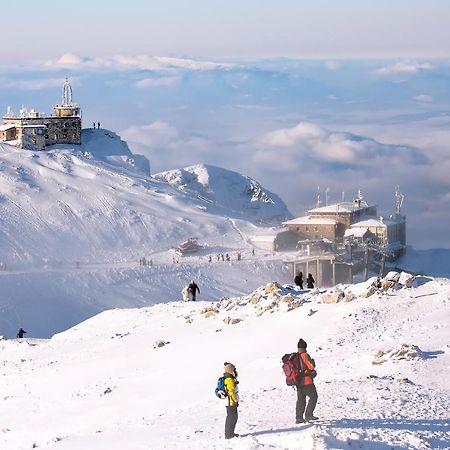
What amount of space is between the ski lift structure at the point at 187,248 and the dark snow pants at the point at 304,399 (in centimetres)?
6269

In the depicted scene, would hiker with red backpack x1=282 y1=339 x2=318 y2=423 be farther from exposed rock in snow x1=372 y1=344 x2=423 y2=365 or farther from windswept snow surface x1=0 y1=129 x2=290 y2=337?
windswept snow surface x1=0 y1=129 x2=290 y2=337

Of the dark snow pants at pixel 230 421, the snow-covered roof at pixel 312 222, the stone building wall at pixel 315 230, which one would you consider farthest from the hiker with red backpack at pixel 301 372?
the snow-covered roof at pixel 312 222

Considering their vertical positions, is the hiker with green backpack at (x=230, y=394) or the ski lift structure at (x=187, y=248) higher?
the ski lift structure at (x=187, y=248)

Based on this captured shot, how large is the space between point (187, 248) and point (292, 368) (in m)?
63.9

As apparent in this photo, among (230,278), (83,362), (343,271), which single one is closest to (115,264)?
(230,278)

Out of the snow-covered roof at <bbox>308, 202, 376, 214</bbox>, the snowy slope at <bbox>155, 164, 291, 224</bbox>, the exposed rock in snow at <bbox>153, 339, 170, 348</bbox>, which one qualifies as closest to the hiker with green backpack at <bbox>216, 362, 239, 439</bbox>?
the exposed rock in snow at <bbox>153, 339, 170, 348</bbox>

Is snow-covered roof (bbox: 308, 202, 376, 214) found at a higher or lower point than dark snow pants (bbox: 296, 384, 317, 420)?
higher

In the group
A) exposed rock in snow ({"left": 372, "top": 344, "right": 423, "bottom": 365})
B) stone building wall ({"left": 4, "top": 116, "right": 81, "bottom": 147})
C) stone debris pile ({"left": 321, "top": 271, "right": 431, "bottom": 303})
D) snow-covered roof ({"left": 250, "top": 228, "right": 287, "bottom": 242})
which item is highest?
stone building wall ({"left": 4, "top": 116, "right": 81, "bottom": 147})

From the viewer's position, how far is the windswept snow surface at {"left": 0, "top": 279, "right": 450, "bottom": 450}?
53.5 feet

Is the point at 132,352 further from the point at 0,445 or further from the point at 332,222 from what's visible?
the point at 332,222

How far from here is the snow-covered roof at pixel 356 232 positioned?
282 feet

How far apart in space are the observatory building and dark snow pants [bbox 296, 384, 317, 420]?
291ft

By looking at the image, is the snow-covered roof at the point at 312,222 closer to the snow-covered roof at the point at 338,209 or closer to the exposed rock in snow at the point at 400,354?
the snow-covered roof at the point at 338,209

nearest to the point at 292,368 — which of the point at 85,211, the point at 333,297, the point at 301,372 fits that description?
the point at 301,372
